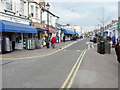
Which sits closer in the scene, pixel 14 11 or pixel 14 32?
pixel 14 11

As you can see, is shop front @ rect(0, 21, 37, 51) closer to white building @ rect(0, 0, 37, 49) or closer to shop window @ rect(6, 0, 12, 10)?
white building @ rect(0, 0, 37, 49)

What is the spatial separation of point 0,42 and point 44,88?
396 inches

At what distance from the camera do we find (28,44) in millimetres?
17953

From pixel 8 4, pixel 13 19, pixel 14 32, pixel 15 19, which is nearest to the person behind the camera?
pixel 8 4

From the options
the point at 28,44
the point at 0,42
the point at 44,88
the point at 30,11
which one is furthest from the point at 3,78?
the point at 30,11

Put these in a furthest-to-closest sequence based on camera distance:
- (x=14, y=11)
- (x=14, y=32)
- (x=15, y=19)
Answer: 1. (x=14, y=32)
2. (x=14, y=11)
3. (x=15, y=19)

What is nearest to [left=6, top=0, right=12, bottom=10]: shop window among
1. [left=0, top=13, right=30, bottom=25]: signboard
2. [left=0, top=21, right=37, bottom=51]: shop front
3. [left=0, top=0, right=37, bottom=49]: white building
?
[left=0, top=0, right=37, bottom=49]: white building

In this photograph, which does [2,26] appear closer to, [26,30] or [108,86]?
[26,30]

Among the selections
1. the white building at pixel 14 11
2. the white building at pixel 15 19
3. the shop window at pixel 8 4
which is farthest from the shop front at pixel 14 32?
the shop window at pixel 8 4

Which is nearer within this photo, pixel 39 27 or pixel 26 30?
pixel 26 30

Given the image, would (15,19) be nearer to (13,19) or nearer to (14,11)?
(13,19)

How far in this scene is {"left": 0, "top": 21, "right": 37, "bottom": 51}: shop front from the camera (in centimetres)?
1386

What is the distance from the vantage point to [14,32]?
701 inches

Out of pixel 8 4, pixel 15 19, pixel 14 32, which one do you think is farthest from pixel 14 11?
pixel 14 32
